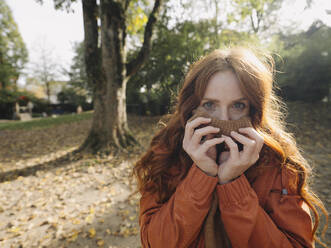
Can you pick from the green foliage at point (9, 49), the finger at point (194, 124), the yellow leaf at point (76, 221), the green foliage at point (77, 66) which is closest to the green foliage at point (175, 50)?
the yellow leaf at point (76, 221)

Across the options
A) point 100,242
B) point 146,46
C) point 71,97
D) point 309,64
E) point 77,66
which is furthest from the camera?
point 77,66

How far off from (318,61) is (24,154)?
44.6ft

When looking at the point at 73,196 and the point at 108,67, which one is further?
the point at 108,67

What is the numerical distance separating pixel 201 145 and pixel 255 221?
504 millimetres

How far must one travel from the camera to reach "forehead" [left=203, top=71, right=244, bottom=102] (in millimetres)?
1338

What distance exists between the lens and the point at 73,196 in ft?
13.9

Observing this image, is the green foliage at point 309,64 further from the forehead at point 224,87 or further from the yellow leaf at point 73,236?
the yellow leaf at point 73,236

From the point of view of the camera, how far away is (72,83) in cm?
3094

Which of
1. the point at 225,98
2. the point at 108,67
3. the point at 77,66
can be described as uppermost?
the point at 77,66

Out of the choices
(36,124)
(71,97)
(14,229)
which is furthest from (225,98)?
(71,97)

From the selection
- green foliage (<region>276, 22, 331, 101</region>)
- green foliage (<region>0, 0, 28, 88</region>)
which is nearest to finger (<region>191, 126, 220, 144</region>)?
green foliage (<region>276, 22, 331, 101</region>)

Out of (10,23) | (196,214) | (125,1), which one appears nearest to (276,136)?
(196,214)

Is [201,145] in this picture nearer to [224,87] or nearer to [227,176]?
[227,176]

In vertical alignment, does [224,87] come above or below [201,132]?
above
